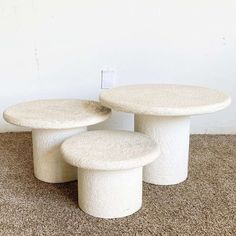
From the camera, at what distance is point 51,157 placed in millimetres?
1610

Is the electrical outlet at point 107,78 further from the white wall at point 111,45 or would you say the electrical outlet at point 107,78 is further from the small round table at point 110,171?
the small round table at point 110,171

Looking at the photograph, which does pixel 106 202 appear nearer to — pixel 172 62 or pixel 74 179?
pixel 74 179

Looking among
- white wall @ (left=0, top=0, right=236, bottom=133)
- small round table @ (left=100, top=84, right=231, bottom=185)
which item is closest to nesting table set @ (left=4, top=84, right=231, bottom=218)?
small round table @ (left=100, top=84, right=231, bottom=185)

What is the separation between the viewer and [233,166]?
181 cm

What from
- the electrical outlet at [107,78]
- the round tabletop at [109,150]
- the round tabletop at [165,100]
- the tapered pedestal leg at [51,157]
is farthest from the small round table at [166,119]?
the electrical outlet at [107,78]

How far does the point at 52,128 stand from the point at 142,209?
48cm

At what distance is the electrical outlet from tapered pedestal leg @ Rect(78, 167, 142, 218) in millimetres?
891

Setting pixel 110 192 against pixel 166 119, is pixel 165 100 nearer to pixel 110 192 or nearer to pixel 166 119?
pixel 166 119

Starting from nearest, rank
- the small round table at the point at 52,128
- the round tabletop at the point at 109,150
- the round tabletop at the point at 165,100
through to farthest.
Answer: the round tabletop at the point at 109,150
the round tabletop at the point at 165,100
the small round table at the point at 52,128

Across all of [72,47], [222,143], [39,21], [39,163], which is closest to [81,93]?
[72,47]

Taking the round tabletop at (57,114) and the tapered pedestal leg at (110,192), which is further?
the round tabletop at (57,114)

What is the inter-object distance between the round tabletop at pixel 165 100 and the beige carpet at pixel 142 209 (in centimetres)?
37

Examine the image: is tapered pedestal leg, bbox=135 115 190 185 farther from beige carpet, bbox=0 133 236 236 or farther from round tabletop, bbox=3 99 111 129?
round tabletop, bbox=3 99 111 129

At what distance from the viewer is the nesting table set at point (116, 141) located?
51.7 inches
